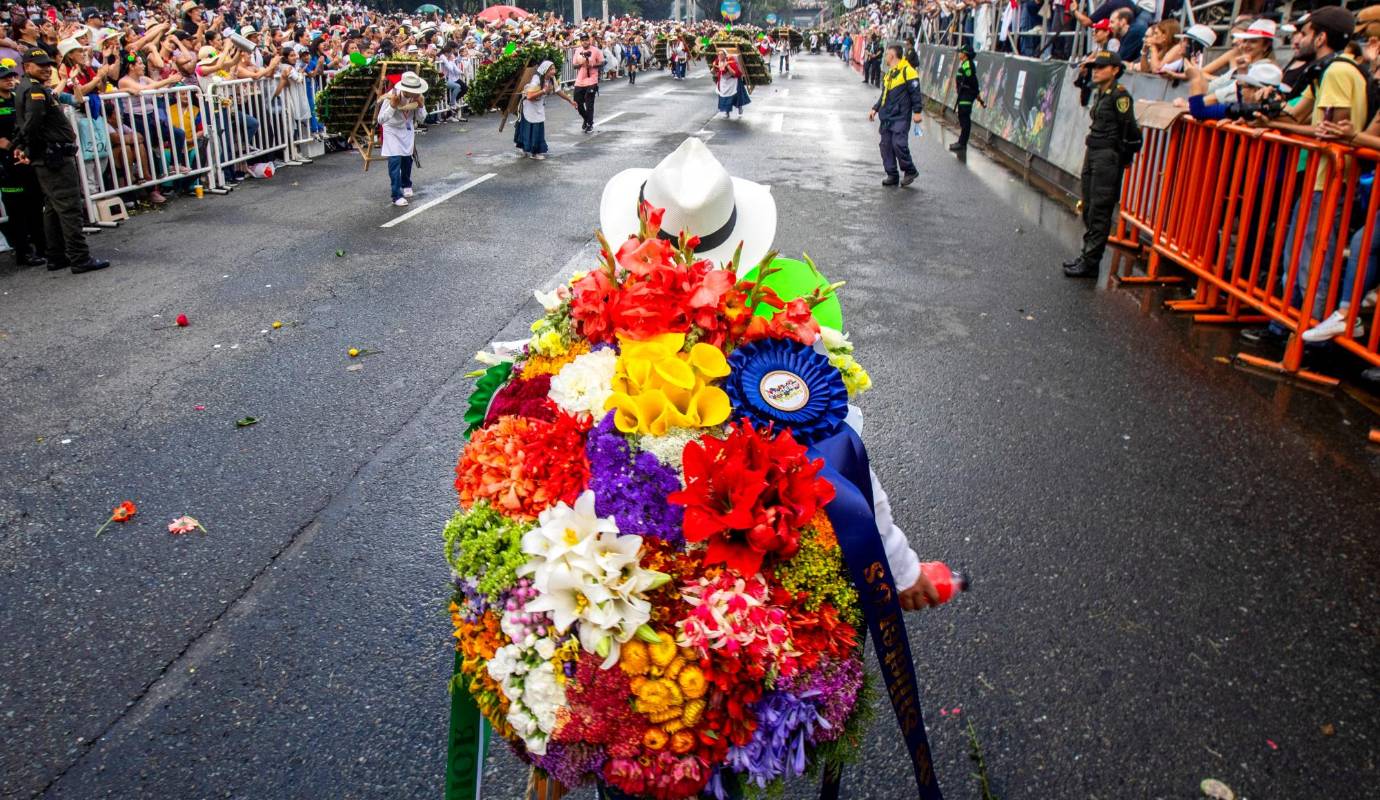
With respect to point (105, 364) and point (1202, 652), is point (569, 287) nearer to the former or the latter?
point (1202, 652)

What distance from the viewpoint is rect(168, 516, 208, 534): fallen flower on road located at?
14.4ft

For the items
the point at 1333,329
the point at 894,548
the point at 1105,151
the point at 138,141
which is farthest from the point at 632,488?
the point at 138,141

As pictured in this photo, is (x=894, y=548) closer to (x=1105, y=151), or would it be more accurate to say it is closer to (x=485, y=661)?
(x=485, y=661)

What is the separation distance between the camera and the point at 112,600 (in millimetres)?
3869

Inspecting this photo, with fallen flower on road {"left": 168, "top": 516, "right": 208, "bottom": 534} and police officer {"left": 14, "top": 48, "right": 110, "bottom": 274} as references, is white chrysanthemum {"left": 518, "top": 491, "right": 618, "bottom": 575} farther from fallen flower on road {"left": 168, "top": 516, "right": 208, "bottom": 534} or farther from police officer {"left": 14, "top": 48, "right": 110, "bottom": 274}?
police officer {"left": 14, "top": 48, "right": 110, "bottom": 274}

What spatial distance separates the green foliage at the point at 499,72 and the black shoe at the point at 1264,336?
12.3 meters

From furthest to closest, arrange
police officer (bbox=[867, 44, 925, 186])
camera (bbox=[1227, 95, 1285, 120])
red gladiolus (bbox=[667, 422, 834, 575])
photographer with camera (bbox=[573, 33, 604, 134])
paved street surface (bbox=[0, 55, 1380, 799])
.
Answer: photographer with camera (bbox=[573, 33, 604, 134])
police officer (bbox=[867, 44, 925, 186])
camera (bbox=[1227, 95, 1285, 120])
paved street surface (bbox=[0, 55, 1380, 799])
red gladiolus (bbox=[667, 422, 834, 575])

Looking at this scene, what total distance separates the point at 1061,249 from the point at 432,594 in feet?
26.8

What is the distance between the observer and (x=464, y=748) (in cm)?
252

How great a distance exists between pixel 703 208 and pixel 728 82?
21.9 metres

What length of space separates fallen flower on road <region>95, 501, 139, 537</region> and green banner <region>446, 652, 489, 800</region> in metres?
2.76

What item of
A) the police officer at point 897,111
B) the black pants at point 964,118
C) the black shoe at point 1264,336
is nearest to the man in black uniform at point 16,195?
the police officer at point 897,111

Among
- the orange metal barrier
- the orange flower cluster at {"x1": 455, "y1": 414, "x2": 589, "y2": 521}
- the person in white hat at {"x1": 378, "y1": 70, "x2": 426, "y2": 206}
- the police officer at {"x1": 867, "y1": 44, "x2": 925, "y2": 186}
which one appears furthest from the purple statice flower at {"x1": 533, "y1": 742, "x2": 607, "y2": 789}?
the police officer at {"x1": 867, "y1": 44, "x2": 925, "y2": 186}

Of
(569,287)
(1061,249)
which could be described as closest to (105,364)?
(569,287)
